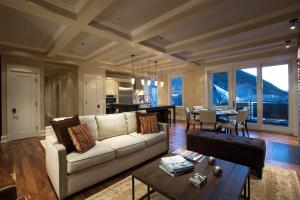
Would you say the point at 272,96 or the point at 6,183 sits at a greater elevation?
the point at 272,96

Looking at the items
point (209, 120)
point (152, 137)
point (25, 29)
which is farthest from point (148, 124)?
point (25, 29)

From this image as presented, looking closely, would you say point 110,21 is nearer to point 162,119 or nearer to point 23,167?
point 23,167

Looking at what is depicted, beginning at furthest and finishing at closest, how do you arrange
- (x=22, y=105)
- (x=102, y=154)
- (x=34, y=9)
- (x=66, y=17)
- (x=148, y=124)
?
(x=22, y=105) → (x=148, y=124) → (x=66, y=17) → (x=34, y=9) → (x=102, y=154)

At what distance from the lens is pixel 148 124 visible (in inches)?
132

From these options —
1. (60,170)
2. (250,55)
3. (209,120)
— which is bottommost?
(60,170)

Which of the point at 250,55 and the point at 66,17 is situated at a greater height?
the point at 250,55

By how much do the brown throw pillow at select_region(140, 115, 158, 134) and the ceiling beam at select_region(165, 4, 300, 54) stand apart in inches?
99.7

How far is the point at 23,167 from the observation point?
2.89m

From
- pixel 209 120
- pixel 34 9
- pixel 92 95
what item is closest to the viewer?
pixel 34 9

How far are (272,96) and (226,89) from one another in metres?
1.61

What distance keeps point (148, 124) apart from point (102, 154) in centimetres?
130

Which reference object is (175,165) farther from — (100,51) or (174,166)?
(100,51)

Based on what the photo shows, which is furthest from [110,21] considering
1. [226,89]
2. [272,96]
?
[272,96]

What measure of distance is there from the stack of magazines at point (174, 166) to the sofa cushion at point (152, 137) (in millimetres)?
1115
